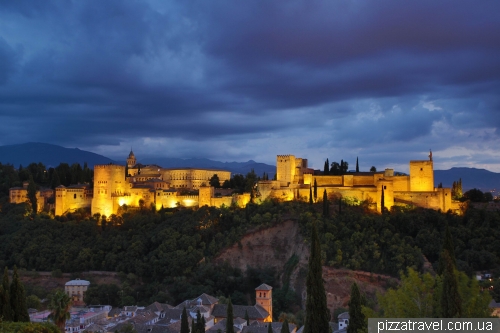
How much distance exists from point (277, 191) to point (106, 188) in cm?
1678

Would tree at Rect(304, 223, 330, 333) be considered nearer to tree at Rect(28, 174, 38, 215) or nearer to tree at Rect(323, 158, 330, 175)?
tree at Rect(323, 158, 330, 175)

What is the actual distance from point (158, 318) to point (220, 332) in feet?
20.9

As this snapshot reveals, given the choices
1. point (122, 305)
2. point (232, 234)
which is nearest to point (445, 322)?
point (122, 305)

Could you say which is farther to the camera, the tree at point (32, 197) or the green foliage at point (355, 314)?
the tree at point (32, 197)

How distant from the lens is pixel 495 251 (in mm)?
50344

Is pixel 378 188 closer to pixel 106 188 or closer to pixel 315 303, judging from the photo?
pixel 106 188

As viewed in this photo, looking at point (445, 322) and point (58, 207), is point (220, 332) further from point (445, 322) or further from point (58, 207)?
point (58, 207)

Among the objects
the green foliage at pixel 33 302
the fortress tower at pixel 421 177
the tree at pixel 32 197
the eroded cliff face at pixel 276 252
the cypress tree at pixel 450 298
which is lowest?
the green foliage at pixel 33 302

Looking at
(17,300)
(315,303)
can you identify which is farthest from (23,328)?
(315,303)

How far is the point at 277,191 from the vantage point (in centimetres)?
6025

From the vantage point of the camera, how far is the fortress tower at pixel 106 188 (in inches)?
2482

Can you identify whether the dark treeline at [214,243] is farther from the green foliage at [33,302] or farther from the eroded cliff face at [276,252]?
the green foliage at [33,302]

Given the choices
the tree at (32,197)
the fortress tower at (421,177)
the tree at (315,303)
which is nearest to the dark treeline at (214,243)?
the tree at (32,197)

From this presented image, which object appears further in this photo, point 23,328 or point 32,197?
point 32,197
